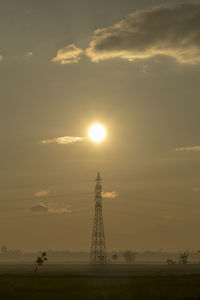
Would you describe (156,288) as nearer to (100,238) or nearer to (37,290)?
(37,290)

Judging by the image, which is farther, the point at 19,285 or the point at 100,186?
the point at 100,186

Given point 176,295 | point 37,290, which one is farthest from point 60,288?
point 176,295

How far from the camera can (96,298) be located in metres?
75.2

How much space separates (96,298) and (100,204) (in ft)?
349

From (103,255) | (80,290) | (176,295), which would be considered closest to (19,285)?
(80,290)

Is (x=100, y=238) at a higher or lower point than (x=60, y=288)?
higher

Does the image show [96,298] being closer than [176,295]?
Yes

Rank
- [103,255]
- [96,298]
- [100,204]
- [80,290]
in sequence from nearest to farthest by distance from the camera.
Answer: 1. [96,298]
2. [80,290]
3. [100,204]
4. [103,255]

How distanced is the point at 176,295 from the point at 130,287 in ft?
37.2

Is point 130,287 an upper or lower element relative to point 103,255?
lower

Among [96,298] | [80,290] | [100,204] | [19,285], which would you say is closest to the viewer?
[96,298]

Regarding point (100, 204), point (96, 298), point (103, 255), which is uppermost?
point (100, 204)

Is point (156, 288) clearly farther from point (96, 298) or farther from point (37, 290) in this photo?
point (37, 290)

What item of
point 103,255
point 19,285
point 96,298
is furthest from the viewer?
point 103,255
